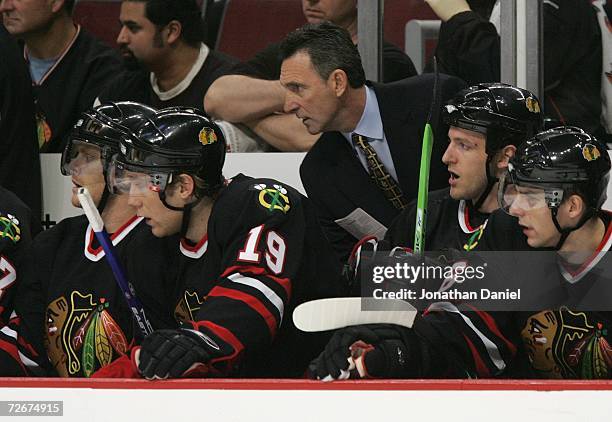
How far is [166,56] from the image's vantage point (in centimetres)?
361

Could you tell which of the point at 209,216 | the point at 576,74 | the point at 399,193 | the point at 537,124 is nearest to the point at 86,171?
the point at 209,216

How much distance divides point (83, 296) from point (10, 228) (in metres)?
0.21

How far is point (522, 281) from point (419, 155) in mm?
784

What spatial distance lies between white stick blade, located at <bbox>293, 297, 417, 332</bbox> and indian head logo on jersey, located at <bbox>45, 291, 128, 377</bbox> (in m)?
0.64

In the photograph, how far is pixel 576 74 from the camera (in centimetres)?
332

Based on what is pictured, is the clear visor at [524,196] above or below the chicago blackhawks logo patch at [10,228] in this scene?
above

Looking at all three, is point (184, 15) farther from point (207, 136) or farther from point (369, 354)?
point (369, 354)

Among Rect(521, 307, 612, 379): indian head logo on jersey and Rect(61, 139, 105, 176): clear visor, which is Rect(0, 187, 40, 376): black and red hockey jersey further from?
Rect(521, 307, 612, 379): indian head logo on jersey

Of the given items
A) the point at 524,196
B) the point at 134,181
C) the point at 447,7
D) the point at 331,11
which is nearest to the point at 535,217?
the point at 524,196

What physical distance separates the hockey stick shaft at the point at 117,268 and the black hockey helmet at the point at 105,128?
272 millimetres

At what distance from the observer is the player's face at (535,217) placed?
2.37m

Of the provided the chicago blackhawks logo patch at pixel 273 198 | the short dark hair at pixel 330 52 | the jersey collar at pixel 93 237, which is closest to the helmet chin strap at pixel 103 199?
the jersey collar at pixel 93 237

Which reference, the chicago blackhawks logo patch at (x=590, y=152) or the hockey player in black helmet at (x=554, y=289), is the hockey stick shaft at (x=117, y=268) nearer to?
the hockey player in black helmet at (x=554, y=289)
